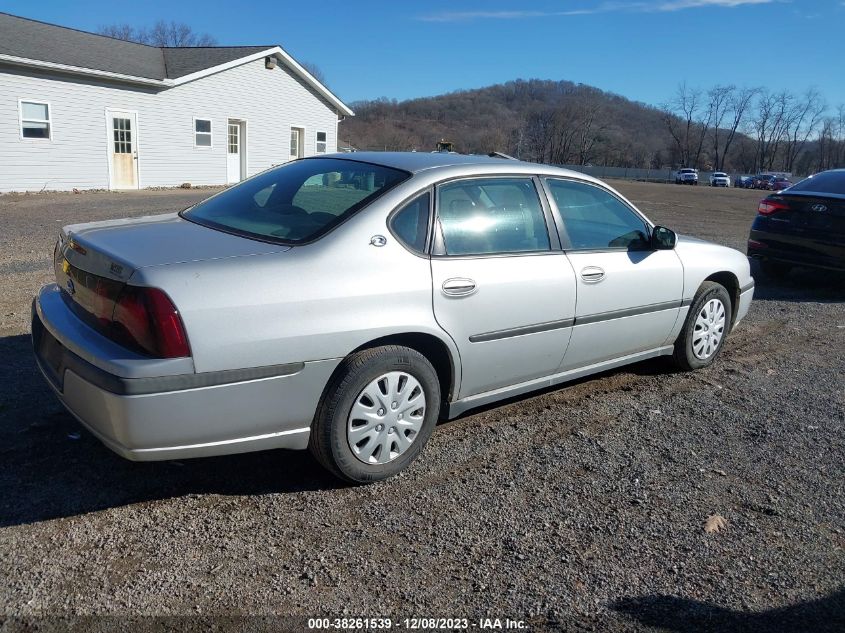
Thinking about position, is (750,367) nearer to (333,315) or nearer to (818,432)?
(818,432)

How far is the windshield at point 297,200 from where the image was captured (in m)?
3.52

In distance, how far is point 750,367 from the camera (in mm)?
5754

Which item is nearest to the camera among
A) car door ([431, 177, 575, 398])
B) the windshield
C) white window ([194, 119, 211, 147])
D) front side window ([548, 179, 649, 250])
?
the windshield

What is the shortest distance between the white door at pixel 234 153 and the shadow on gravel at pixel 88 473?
22.0 m

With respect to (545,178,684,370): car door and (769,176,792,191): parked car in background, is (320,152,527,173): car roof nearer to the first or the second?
(545,178,684,370): car door

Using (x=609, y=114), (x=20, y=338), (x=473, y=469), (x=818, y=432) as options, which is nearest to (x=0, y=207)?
(x=20, y=338)

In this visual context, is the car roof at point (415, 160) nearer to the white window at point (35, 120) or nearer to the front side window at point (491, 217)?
the front side window at point (491, 217)

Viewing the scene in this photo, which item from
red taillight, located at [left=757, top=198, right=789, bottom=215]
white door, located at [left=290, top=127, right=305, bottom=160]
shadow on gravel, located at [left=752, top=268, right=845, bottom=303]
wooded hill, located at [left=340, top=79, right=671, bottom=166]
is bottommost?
shadow on gravel, located at [left=752, top=268, right=845, bottom=303]

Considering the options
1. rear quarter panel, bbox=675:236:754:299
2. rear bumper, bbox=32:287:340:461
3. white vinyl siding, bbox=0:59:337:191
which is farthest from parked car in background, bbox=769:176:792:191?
rear bumper, bbox=32:287:340:461

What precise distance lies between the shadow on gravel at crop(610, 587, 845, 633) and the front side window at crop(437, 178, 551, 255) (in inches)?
74.7

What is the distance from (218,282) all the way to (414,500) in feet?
4.56

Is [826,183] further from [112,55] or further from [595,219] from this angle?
[112,55]

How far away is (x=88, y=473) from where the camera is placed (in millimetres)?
3434

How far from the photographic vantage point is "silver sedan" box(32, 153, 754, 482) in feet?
9.50
